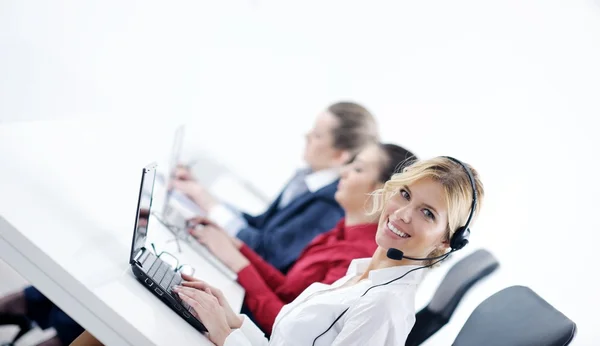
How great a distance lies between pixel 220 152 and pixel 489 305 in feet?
6.27

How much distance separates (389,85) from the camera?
2.80m

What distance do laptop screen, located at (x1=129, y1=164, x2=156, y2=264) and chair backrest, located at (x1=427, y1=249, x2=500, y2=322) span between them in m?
0.76

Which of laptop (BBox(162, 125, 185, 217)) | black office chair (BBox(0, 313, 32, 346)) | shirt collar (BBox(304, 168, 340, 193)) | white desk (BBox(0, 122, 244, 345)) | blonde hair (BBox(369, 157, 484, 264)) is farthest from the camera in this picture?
shirt collar (BBox(304, 168, 340, 193))

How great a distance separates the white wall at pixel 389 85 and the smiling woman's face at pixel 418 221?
813 millimetres

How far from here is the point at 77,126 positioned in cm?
174

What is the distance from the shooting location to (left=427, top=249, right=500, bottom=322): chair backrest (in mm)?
1451

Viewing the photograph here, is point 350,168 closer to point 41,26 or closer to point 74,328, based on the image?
point 74,328

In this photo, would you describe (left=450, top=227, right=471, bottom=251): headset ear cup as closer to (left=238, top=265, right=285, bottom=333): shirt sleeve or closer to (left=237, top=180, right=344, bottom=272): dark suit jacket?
(left=238, top=265, right=285, bottom=333): shirt sleeve

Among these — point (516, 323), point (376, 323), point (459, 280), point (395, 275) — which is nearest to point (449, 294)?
point (459, 280)

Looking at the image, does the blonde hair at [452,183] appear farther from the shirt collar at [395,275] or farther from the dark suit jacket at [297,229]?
the dark suit jacket at [297,229]

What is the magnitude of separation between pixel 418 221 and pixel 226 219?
1192 mm

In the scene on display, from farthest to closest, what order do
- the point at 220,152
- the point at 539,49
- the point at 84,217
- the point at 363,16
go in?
the point at 220,152 → the point at 363,16 → the point at 539,49 → the point at 84,217

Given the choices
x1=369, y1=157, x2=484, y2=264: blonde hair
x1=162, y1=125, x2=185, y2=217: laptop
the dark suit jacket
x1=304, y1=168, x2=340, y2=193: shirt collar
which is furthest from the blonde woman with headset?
x1=304, y1=168, x2=340, y2=193: shirt collar

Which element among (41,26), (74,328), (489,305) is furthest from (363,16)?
(74,328)
